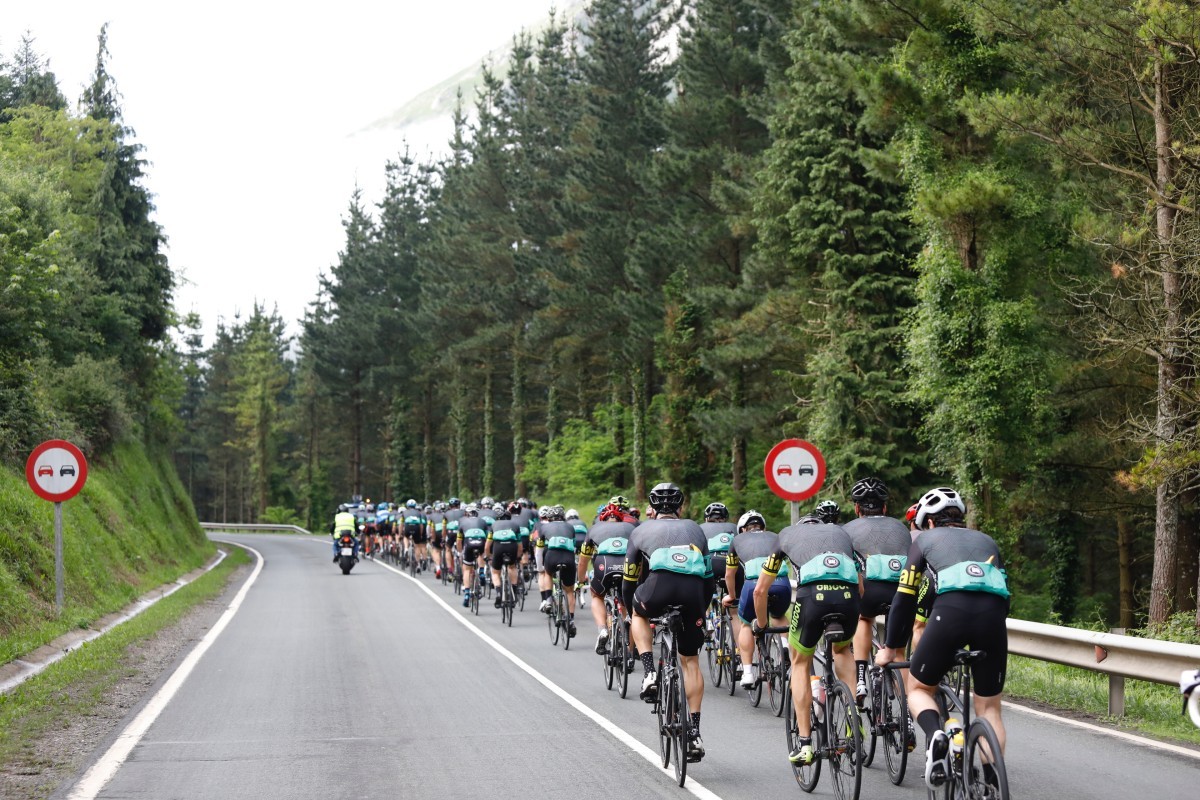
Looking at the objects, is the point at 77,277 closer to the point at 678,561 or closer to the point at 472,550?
the point at 472,550

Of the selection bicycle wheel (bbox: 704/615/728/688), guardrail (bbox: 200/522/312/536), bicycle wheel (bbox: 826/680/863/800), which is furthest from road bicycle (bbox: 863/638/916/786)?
guardrail (bbox: 200/522/312/536)

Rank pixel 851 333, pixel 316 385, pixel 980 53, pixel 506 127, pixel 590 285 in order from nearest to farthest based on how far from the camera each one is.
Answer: pixel 980 53 → pixel 851 333 → pixel 590 285 → pixel 506 127 → pixel 316 385

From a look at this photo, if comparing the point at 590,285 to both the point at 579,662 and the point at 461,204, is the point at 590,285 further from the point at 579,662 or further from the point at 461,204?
the point at 579,662

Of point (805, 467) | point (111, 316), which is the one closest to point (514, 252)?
point (111, 316)

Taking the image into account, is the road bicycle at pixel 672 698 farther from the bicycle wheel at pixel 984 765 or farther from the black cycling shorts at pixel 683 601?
the bicycle wheel at pixel 984 765

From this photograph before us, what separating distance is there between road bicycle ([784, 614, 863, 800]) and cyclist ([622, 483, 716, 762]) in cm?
84

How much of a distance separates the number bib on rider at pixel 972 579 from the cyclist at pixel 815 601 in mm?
1778

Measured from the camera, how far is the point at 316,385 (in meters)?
105

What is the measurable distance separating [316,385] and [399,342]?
22589mm

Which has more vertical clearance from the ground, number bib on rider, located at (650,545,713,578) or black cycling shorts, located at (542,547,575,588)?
number bib on rider, located at (650,545,713,578)

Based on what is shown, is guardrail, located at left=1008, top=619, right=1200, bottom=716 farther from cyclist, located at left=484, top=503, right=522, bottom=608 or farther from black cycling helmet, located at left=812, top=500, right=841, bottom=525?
cyclist, located at left=484, top=503, right=522, bottom=608

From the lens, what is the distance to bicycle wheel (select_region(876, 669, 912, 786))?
8430mm

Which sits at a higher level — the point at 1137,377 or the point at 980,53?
the point at 980,53

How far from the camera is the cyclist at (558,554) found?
18.0 m
